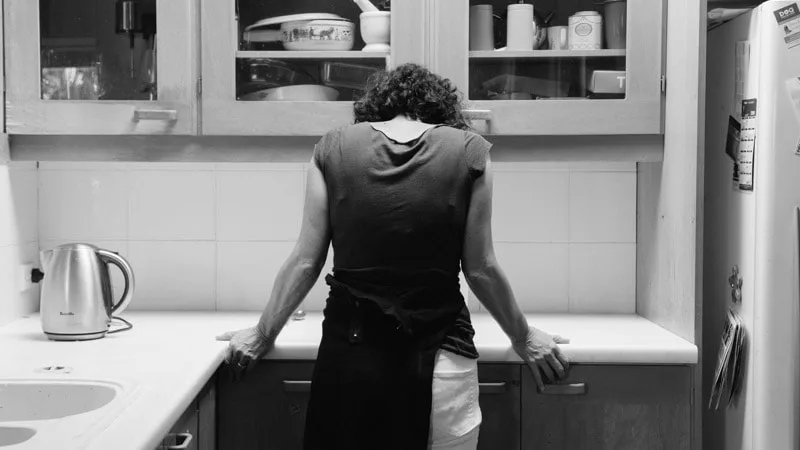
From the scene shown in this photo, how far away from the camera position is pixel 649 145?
2143 mm

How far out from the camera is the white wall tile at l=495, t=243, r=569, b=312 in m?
2.46

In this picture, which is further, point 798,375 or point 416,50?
point 416,50

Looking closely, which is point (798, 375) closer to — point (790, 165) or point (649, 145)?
point (790, 165)

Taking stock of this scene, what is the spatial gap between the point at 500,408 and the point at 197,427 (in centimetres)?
64

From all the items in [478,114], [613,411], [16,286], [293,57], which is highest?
[293,57]

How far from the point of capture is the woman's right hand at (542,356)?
74.1 inches

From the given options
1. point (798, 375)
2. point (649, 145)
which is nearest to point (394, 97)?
point (649, 145)

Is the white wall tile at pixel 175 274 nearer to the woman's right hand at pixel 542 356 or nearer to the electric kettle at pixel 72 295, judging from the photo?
the electric kettle at pixel 72 295

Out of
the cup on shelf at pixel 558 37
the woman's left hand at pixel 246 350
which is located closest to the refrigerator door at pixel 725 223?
the cup on shelf at pixel 558 37

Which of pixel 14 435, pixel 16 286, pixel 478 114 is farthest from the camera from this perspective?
pixel 16 286

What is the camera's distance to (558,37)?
2152 mm

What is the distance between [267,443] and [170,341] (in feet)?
1.03

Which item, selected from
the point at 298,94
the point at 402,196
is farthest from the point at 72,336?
the point at 402,196

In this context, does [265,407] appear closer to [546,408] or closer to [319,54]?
[546,408]
